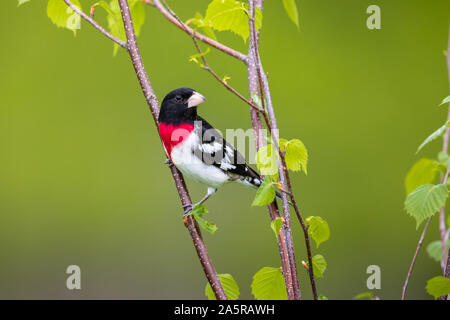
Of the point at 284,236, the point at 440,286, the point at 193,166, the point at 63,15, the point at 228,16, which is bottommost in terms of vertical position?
the point at 440,286

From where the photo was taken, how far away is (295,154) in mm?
862

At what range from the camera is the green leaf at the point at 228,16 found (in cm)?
94

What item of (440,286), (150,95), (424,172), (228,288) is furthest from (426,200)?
(150,95)

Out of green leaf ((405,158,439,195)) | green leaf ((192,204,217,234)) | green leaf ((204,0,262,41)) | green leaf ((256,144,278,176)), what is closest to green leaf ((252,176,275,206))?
green leaf ((256,144,278,176))

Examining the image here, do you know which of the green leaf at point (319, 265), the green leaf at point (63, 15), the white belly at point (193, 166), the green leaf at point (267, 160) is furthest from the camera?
the white belly at point (193, 166)

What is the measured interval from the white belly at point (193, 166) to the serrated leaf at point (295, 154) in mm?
499

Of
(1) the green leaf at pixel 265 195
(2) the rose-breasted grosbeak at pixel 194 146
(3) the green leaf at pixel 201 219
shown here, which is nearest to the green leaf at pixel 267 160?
(1) the green leaf at pixel 265 195

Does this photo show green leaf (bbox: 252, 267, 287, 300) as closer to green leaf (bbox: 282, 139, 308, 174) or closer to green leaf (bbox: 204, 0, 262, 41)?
green leaf (bbox: 282, 139, 308, 174)

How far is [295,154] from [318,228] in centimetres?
14

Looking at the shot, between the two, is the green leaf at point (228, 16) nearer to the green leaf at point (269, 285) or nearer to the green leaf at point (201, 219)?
the green leaf at point (201, 219)

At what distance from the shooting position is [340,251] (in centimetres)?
296

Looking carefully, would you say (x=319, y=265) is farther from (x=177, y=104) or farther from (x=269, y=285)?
(x=177, y=104)

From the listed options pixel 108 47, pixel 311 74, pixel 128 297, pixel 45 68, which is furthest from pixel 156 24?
pixel 128 297
